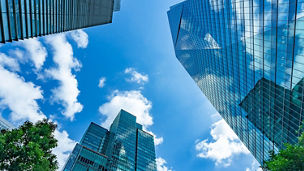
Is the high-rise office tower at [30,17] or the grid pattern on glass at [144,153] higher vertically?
the grid pattern on glass at [144,153]

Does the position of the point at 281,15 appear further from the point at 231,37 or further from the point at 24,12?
the point at 24,12

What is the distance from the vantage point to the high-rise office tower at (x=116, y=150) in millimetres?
89750

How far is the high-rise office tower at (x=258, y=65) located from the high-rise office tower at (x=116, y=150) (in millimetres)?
64525

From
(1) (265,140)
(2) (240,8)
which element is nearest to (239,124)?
(1) (265,140)

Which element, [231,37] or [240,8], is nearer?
[240,8]

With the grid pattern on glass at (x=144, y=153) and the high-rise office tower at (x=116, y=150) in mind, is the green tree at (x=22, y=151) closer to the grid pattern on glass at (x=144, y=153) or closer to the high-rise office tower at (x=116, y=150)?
the high-rise office tower at (x=116, y=150)

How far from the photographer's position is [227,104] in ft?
196

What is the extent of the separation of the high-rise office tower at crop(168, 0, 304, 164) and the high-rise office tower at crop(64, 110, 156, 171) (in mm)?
64525

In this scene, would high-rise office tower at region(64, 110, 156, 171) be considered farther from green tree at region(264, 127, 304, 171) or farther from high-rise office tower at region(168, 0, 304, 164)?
green tree at region(264, 127, 304, 171)

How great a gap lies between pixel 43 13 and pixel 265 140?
51282 mm

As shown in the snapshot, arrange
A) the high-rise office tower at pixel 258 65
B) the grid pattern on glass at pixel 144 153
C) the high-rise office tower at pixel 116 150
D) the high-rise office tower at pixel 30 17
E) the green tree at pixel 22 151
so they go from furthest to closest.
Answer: the grid pattern on glass at pixel 144 153 → the high-rise office tower at pixel 116 150 → the high-rise office tower at pixel 258 65 → the high-rise office tower at pixel 30 17 → the green tree at pixel 22 151

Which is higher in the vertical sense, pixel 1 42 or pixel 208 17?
pixel 208 17

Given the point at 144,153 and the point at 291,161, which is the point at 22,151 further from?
the point at 144,153

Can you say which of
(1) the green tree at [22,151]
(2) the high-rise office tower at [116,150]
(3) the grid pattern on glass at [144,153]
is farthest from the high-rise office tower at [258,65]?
(2) the high-rise office tower at [116,150]
